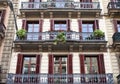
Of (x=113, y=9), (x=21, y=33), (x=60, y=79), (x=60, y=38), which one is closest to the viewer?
(x=60, y=79)

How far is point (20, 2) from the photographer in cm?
2098

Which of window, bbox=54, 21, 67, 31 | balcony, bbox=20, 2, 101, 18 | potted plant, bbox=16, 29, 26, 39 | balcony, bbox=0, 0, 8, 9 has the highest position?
balcony, bbox=0, 0, 8, 9

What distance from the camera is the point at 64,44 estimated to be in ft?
59.3

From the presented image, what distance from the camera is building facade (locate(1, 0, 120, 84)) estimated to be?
16.9m

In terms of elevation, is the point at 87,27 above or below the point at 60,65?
above

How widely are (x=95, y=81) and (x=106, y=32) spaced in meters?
4.52

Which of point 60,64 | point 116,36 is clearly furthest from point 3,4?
point 116,36

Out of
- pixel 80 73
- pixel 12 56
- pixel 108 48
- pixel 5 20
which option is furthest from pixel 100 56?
pixel 5 20

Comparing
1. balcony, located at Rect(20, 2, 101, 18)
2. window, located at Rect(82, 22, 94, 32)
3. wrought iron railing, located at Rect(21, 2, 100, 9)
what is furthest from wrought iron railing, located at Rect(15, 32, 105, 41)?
wrought iron railing, located at Rect(21, 2, 100, 9)

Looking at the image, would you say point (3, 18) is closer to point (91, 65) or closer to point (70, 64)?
point (70, 64)

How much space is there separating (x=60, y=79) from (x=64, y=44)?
9.04 feet

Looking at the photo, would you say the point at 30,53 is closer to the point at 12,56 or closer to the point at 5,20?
the point at 12,56

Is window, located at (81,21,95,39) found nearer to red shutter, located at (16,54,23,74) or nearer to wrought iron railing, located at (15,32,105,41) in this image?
wrought iron railing, located at (15,32,105,41)

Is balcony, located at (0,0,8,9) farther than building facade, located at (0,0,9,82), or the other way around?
balcony, located at (0,0,8,9)
